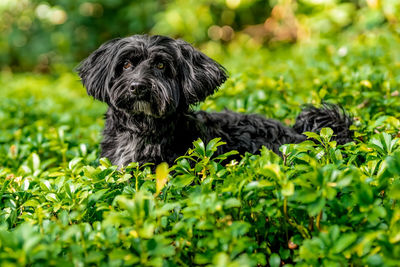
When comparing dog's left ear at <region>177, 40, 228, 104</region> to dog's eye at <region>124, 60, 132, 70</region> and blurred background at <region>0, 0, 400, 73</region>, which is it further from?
blurred background at <region>0, 0, 400, 73</region>

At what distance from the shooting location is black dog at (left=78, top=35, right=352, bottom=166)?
318 cm

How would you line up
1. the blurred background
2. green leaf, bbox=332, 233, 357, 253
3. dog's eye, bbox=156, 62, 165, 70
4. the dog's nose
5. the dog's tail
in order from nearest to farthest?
green leaf, bbox=332, 233, 357, 253, the dog's nose, dog's eye, bbox=156, 62, 165, 70, the dog's tail, the blurred background

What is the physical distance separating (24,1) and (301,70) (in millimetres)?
10541

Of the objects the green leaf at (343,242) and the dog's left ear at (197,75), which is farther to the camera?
the dog's left ear at (197,75)

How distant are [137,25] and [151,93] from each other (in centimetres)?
1011

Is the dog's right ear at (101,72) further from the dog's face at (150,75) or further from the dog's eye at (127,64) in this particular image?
the dog's eye at (127,64)

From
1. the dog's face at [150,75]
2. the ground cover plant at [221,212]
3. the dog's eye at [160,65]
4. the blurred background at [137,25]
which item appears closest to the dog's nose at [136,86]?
the dog's face at [150,75]

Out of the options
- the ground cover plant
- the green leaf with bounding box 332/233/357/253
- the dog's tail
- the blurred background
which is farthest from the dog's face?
the blurred background

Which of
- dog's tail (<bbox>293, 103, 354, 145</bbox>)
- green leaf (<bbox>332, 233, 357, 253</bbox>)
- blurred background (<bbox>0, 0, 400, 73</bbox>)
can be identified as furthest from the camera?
blurred background (<bbox>0, 0, 400, 73</bbox>)

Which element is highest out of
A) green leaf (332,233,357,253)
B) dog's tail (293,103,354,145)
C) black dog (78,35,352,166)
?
black dog (78,35,352,166)

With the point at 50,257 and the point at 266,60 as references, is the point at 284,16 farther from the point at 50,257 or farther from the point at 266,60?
the point at 50,257

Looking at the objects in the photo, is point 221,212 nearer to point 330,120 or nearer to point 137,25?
point 330,120

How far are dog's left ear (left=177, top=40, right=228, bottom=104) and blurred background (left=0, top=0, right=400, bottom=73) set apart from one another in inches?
265

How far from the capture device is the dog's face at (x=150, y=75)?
315 cm
